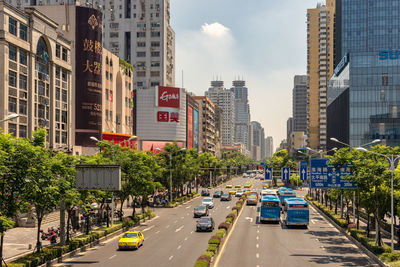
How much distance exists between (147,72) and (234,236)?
11310 cm

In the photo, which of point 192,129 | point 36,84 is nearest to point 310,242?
point 36,84

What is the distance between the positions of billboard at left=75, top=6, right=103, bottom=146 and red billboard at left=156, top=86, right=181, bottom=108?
168ft

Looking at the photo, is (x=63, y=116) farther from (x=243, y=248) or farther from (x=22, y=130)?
(x=243, y=248)

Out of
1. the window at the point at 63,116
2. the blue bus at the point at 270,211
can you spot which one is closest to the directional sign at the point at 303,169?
the blue bus at the point at 270,211

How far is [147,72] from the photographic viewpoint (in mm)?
154000

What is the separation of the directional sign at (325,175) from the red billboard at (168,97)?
9024cm

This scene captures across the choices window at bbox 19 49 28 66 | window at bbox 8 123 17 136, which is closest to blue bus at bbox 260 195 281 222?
window at bbox 8 123 17 136

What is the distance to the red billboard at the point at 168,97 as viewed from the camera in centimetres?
13512

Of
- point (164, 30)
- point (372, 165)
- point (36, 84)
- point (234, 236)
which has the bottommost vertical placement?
point (234, 236)

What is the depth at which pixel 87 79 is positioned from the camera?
8169cm

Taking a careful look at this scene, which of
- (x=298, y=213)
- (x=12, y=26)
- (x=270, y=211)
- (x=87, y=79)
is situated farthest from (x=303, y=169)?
(x=12, y=26)

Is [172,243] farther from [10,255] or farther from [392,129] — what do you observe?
[392,129]

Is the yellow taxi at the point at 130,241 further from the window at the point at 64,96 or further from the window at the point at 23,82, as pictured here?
the window at the point at 64,96

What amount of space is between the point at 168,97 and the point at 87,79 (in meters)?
55.1
